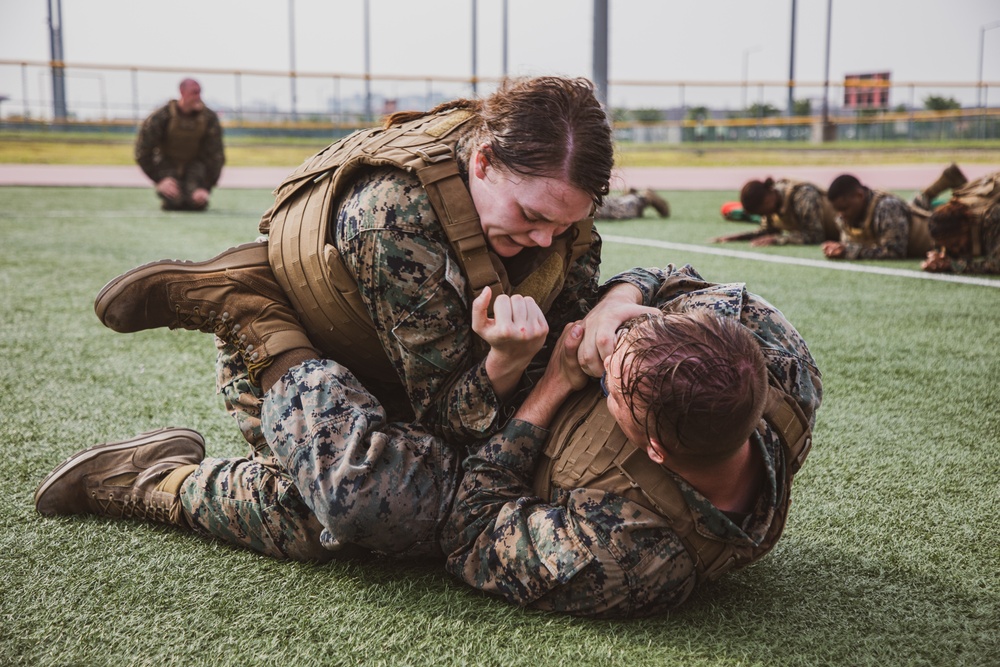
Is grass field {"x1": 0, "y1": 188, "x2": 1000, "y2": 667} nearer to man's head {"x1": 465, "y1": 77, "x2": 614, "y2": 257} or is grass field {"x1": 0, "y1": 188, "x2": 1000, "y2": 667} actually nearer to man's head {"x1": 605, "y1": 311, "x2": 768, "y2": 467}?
man's head {"x1": 605, "y1": 311, "x2": 768, "y2": 467}

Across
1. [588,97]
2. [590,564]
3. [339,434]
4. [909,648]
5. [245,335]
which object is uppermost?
[588,97]

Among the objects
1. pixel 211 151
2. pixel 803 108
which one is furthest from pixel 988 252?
pixel 803 108

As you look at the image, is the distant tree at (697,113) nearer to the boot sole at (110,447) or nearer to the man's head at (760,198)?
Result: the man's head at (760,198)

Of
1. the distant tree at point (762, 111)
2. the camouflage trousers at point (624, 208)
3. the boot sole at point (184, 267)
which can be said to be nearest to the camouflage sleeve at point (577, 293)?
the boot sole at point (184, 267)

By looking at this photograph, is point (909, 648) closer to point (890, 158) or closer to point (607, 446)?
point (607, 446)

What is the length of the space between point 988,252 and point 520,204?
17.9 ft

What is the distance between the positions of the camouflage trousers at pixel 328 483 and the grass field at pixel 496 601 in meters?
0.07

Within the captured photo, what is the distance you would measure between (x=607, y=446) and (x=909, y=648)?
657mm

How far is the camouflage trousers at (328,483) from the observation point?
1.86 m

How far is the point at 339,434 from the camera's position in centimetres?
192

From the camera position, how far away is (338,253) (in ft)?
6.73

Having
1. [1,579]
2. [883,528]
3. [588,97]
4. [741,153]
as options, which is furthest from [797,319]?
[741,153]

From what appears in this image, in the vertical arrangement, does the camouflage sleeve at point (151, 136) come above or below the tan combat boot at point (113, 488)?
above

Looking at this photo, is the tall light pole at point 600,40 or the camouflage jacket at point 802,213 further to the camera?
the tall light pole at point 600,40
